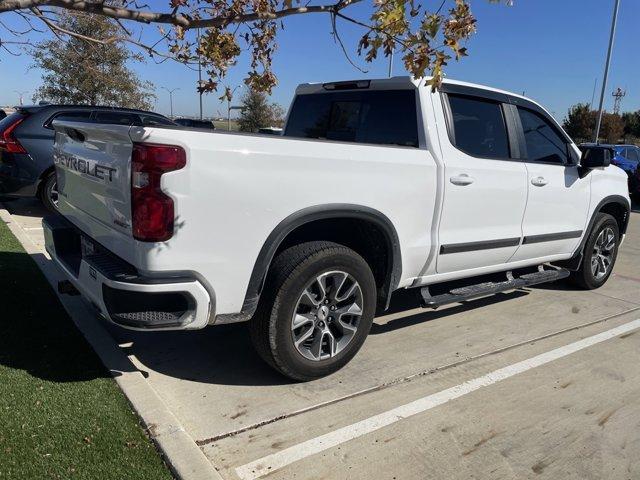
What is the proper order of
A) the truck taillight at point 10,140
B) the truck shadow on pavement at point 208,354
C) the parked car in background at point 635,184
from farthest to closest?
the parked car in background at point 635,184 → the truck taillight at point 10,140 → the truck shadow on pavement at point 208,354

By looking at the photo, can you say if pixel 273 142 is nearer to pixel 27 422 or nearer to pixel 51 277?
pixel 27 422

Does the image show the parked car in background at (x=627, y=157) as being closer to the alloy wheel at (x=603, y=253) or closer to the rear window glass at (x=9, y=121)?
the alloy wheel at (x=603, y=253)

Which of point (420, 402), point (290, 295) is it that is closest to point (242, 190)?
point (290, 295)

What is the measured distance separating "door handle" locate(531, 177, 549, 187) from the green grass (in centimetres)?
363

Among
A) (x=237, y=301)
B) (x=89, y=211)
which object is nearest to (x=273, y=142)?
(x=237, y=301)

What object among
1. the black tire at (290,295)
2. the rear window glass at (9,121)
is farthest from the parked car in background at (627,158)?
the black tire at (290,295)

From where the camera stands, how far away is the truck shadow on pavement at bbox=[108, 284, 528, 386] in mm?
3723

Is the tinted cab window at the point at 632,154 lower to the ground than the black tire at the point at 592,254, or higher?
higher

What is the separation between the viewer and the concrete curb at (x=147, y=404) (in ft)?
8.71

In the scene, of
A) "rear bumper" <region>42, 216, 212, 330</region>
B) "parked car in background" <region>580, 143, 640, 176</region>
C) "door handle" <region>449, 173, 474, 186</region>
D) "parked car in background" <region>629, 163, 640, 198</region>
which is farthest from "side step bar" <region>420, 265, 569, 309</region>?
"parked car in background" <region>580, 143, 640, 176</region>

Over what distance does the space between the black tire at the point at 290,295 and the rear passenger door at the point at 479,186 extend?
934 mm

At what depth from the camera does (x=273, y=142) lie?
3084 mm

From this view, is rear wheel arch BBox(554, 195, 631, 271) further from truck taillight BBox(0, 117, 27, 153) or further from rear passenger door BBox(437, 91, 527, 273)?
truck taillight BBox(0, 117, 27, 153)

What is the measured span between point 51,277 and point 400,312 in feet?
A: 10.8
